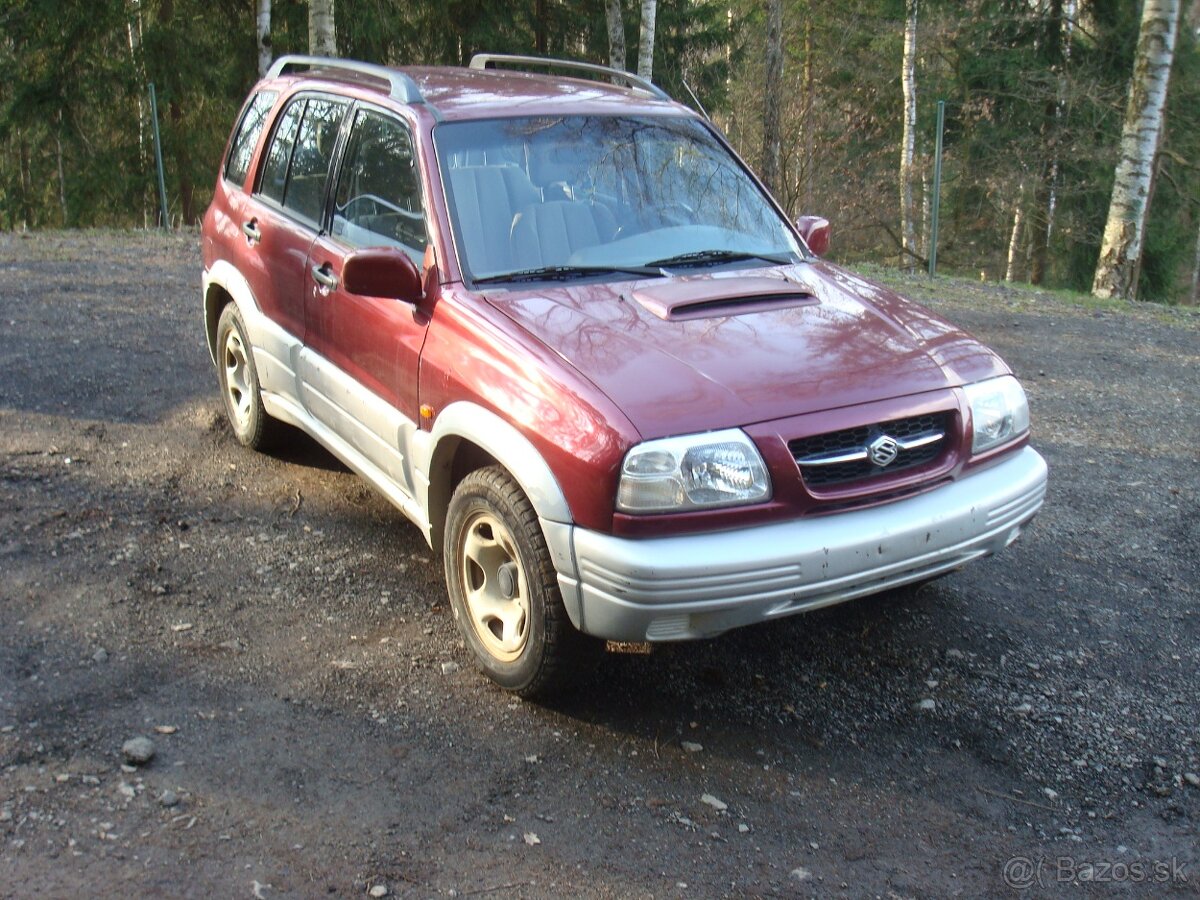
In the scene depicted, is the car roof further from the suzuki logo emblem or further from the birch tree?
the birch tree

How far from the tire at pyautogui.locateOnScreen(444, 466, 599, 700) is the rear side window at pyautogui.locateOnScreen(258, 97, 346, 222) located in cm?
188

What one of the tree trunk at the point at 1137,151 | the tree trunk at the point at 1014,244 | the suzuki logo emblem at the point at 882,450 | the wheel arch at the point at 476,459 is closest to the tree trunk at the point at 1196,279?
the tree trunk at the point at 1014,244

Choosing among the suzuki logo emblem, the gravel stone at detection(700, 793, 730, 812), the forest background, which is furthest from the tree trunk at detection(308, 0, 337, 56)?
the gravel stone at detection(700, 793, 730, 812)

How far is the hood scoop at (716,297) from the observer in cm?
408

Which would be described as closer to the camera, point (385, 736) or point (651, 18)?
point (385, 736)

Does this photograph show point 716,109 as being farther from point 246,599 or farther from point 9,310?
point 246,599

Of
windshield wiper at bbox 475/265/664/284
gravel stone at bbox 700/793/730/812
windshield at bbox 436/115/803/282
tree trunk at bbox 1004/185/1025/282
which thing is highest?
windshield at bbox 436/115/803/282

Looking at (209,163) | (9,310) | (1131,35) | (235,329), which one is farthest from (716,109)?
(235,329)

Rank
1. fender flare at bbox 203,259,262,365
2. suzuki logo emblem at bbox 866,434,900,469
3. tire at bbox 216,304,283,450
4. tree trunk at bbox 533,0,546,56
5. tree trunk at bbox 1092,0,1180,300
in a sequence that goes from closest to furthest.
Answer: suzuki logo emblem at bbox 866,434,900,469 < fender flare at bbox 203,259,262,365 < tire at bbox 216,304,283,450 < tree trunk at bbox 1092,0,1180,300 < tree trunk at bbox 533,0,546,56

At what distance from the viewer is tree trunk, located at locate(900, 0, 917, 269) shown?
80.7ft

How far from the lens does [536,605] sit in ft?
12.1

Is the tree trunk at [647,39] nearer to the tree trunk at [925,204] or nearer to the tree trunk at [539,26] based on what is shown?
the tree trunk at [539,26]

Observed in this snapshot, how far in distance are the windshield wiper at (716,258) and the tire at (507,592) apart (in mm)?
1209

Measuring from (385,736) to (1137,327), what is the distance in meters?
8.59
